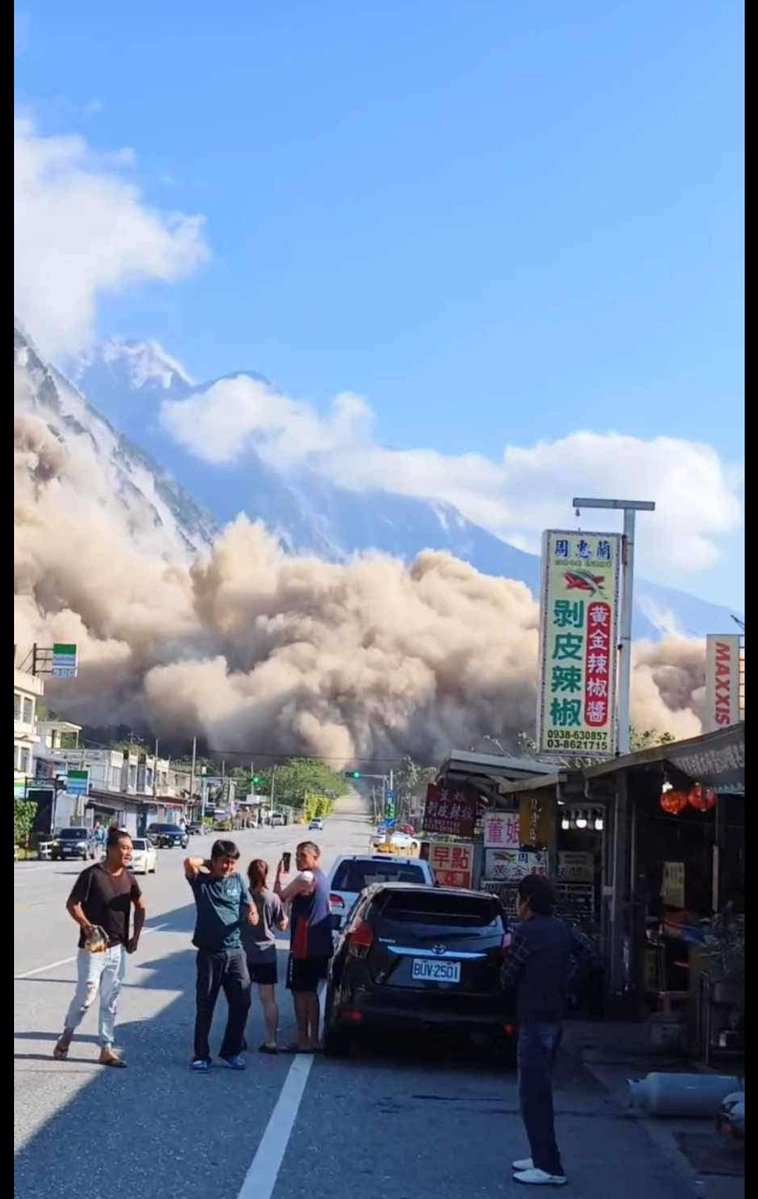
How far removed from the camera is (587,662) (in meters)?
17.2

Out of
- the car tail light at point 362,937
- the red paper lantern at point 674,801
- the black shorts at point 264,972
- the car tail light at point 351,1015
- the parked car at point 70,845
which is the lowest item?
the parked car at point 70,845

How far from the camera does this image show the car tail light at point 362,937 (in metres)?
9.40

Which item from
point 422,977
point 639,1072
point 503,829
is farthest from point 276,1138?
point 503,829

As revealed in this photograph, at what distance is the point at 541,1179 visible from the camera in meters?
6.26

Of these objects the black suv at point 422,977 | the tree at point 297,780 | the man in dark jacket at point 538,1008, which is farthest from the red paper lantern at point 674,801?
the tree at point 297,780

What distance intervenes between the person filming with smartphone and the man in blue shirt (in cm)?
74

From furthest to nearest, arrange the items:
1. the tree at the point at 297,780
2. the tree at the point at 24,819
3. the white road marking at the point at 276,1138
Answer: the tree at the point at 297,780
the tree at the point at 24,819
the white road marking at the point at 276,1138

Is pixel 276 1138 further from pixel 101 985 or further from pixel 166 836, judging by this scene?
pixel 166 836

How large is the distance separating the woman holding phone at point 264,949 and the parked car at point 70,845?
38870 millimetres

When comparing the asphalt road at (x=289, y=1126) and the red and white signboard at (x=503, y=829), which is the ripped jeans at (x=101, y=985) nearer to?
the asphalt road at (x=289, y=1126)

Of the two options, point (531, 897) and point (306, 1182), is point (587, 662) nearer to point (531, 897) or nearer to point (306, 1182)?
point (531, 897)

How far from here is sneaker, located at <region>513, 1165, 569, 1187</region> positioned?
6266 mm

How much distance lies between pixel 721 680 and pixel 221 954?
45.1 feet
